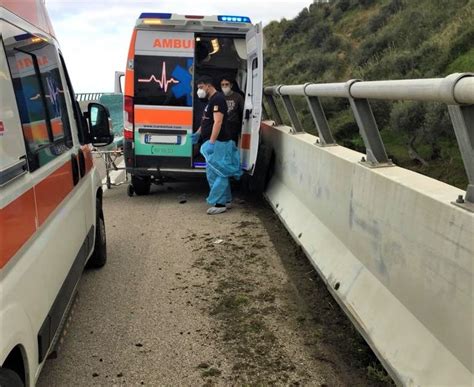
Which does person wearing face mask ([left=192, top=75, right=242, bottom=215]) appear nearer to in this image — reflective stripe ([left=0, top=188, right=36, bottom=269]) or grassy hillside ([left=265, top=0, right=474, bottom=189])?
grassy hillside ([left=265, top=0, right=474, bottom=189])

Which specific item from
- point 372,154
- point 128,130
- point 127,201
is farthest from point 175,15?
point 372,154

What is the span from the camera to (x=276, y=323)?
13.7ft

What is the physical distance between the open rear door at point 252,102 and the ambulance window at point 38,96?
12.3 ft

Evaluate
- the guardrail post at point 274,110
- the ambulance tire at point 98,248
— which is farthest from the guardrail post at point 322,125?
the guardrail post at point 274,110

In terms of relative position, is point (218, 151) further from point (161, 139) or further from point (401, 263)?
point (401, 263)

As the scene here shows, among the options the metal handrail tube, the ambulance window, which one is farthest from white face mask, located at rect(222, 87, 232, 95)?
the metal handrail tube

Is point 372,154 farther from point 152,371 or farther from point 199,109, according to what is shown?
point 199,109

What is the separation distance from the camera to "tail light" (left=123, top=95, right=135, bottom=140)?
28.3ft

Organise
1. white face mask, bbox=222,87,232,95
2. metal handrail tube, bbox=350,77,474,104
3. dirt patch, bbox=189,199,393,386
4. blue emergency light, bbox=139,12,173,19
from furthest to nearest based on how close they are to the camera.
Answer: white face mask, bbox=222,87,232,95 → blue emergency light, bbox=139,12,173,19 → dirt patch, bbox=189,199,393,386 → metal handrail tube, bbox=350,77,474,104

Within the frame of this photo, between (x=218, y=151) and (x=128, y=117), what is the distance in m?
1.72

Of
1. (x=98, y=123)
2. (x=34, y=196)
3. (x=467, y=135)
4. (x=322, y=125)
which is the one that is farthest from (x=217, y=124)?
(x=467, y=135)

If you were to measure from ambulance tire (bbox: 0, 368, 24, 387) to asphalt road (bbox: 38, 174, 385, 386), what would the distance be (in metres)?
1.24

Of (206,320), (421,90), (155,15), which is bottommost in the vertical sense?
(206,320)

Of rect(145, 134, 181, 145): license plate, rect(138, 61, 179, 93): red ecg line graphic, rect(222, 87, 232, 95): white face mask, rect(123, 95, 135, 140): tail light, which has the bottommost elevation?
rect(145, 134, 181, 145): license plate
